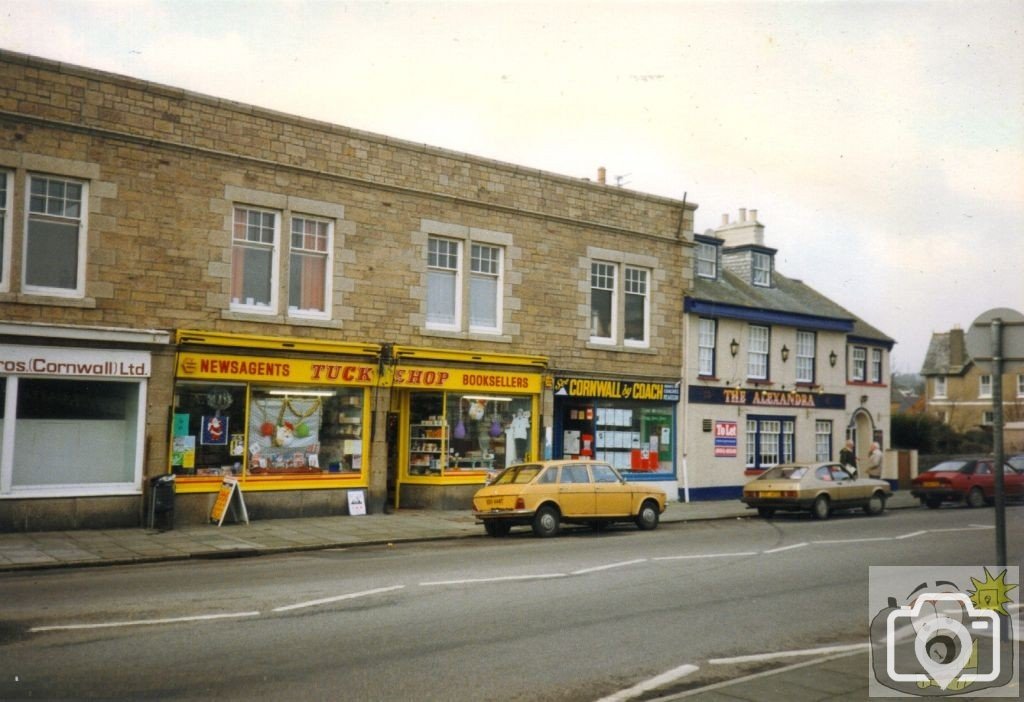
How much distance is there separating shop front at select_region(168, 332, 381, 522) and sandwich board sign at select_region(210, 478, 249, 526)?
0.26m

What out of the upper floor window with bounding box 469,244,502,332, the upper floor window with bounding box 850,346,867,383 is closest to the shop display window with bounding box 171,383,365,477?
the upper floor window with bounding box 469,244,502,332

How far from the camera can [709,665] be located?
324 inches

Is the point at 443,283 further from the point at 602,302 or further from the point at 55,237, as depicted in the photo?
the point at 55,237

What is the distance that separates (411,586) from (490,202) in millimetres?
13617

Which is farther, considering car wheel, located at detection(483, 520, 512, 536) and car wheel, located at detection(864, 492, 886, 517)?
car wheel, located at detection(864, 492, 886, 517)

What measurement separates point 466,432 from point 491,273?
407 cm

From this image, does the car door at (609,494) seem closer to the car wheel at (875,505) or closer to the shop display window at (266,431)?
the shop display window at (266,431)

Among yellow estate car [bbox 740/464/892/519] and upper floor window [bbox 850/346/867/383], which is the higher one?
upper floor window [bbox 850/346/867/383]

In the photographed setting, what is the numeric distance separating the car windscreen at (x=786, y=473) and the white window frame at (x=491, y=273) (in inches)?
307

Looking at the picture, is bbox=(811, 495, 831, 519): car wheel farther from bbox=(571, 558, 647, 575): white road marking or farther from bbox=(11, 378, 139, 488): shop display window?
bbox=(11, 378, 139, 488): shop display window

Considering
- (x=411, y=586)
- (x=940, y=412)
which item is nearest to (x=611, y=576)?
(x=411, y=586)

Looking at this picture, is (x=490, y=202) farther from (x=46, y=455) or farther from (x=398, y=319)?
(x=46, y=455)

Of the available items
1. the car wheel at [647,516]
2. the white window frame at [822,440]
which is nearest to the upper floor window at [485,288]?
the car wheel at [647,516]

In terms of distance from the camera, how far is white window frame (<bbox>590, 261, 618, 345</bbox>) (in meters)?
26.2
